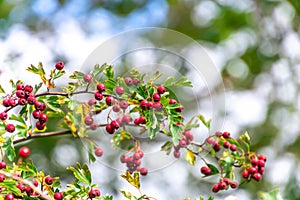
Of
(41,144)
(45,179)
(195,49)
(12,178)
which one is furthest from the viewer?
(41,144)

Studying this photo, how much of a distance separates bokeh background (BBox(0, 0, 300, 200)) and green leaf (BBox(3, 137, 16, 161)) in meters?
2.80

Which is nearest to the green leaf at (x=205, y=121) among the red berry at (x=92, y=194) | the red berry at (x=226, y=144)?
the red berry at (x=226, y=144)

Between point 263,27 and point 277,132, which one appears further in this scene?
point 263,27

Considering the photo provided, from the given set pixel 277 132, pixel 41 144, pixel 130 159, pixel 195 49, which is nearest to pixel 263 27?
pixel 277 132

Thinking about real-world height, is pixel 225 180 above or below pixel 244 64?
above

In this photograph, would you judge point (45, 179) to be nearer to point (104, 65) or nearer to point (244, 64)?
point (104, 65)

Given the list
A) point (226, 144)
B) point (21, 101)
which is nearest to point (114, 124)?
point (21, 101)

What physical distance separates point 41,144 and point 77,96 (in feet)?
12.4

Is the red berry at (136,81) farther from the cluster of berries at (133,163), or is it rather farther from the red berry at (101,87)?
the cluster of berries at (133,163)

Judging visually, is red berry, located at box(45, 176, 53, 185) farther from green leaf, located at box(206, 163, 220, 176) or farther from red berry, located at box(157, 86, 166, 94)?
green leaf, located at box(206, 163, 220, 176)

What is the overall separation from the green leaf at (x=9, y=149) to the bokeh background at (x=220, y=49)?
9.17 feet

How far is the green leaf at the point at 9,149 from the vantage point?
140 cm

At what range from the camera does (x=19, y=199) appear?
50.6 inches

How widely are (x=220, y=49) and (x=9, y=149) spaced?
4.65m
